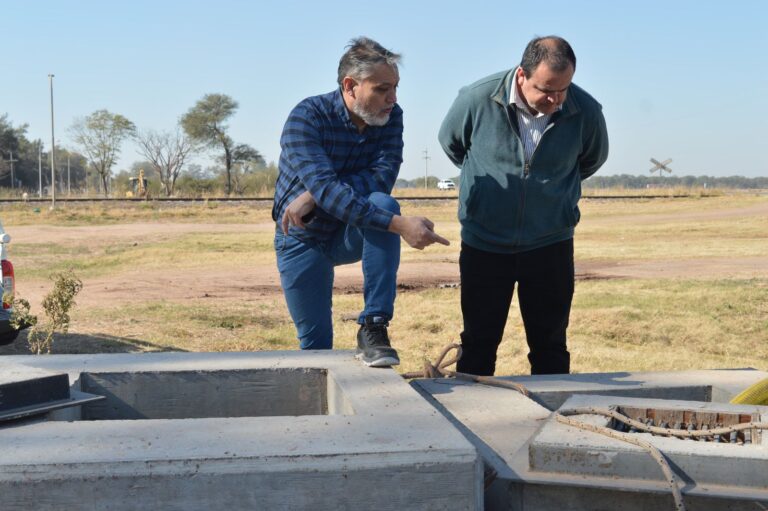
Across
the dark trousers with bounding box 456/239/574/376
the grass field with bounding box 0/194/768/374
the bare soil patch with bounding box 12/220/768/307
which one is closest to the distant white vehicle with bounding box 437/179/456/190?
the grass field with bounding box 0/194/768/374

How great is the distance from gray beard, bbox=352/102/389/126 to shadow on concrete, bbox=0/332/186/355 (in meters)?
4.57

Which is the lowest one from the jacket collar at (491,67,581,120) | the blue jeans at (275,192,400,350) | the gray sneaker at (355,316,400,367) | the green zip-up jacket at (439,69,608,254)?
the gray sneaker at (355,316,400,367)

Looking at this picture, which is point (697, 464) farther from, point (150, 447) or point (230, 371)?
point (230, 371)

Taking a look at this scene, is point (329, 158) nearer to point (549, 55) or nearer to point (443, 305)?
point (549, 55)

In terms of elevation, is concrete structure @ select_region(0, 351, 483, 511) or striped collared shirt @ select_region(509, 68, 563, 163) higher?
striped collared shirt @ select_region(509, 68, 563, 163)

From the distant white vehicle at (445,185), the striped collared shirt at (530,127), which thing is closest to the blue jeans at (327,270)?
the striped collared shirt at (530,127)

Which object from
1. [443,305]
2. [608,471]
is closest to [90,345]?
[443,305]

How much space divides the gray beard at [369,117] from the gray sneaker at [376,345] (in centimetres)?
84

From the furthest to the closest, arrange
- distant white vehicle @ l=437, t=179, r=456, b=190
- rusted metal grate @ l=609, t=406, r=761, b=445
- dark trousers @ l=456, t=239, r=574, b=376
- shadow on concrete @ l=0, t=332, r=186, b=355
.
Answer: distant white vehicle @ l=437, t=179, r=456, b=190 < shadow on concrete @ l=0, t=332, r=186, b=355 < dark trousers @ l=456, t=239, r=574, b=376 < rusted metal grate @ l=609, t=406, r=761, b=445

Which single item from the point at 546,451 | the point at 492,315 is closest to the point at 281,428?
the point at 546,451

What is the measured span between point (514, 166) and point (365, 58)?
3.03ft

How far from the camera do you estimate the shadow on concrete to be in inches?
311

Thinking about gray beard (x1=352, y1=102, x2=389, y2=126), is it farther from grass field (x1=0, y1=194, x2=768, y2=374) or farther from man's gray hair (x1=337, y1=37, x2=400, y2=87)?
grass field (x1=0, y1=194, x2=768, y2=374)

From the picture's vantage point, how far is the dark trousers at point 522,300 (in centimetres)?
435
